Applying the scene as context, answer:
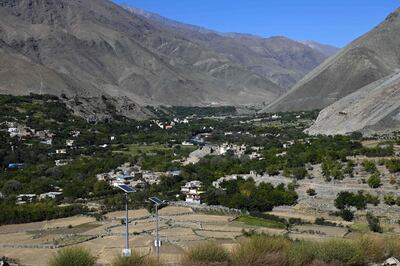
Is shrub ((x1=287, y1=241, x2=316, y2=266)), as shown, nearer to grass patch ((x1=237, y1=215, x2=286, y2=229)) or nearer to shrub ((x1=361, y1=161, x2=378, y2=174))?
grass patch ((x1=237, y1=215, x2=286, y2=229))

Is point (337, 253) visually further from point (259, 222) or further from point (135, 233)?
point (259, 222)

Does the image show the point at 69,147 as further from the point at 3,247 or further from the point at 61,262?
the point at 61,262

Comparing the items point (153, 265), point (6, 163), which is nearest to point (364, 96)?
point (6, 163)

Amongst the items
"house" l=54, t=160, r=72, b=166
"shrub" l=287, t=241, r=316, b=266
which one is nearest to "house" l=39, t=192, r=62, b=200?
"house" l=54, t=160, r=72, b=166

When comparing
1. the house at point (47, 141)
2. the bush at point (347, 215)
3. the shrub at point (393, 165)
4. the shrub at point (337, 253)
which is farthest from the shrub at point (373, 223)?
the house at point (47, 141)

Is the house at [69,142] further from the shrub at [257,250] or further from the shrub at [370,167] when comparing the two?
the shrub at [257,250]
